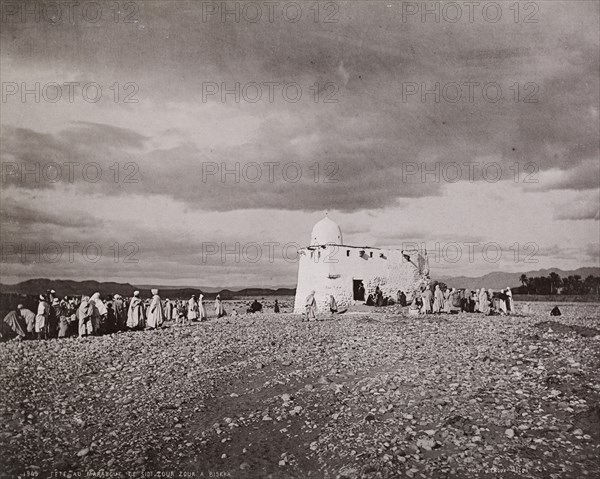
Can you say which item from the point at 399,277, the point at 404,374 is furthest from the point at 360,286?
the point at 404,374

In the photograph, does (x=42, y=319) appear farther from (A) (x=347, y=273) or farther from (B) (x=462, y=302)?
(B) (x=462, y=302)

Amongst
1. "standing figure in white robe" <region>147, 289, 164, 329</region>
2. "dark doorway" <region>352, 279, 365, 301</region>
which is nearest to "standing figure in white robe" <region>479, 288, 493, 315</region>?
"dark doorway" <region>352, 279, 365, 301</region>

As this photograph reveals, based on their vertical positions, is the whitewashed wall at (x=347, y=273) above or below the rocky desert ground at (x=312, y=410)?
above

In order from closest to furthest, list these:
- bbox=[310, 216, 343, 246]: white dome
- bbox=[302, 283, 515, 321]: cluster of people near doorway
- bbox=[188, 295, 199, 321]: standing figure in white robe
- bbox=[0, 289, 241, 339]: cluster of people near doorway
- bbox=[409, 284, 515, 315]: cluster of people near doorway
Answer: bbox=[0, 289, 241, 339]: cluster of people near doorway
bbox=[302, 283, 515, 321]: cluster of people near doorway
bbox=[409, 284, 515, 315]: cluster of people near doorway
bbox=[188, 295, 199, 321]: standing figure in white robe
bbox=[310, 216, 343, 246]: white dome

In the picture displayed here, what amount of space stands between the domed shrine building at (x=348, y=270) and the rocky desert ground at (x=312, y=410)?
11342mm

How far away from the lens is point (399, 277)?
24.2 metres

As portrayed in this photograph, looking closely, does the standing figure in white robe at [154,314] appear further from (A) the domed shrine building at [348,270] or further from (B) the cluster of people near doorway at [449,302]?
(A) the domed shrine building at [348,270]

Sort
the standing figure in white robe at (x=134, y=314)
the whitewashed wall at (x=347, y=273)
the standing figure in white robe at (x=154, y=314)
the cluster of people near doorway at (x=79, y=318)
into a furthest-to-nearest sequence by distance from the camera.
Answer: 1. the whitewashed wall at (x=347, y=273)
2. the standing figure in white robe at (x=154, y=314)
3. the standing figure in white robe at (x=134, y=314)
4. the cluster of people near doorway at (x=79, y=318)

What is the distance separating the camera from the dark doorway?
74.6 feet

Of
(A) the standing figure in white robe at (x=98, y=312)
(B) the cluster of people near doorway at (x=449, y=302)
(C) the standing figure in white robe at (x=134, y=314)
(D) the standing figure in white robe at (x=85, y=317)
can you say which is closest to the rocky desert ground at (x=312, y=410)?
(D) the standing figure in white robe at (x=85, y=317)

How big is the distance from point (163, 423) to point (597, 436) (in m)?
6.34

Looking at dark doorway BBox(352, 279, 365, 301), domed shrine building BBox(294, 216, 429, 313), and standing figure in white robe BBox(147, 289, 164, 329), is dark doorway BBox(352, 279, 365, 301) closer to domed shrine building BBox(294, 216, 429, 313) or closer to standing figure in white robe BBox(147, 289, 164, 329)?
domed shrine building BBox(294, 216, 429, 313)

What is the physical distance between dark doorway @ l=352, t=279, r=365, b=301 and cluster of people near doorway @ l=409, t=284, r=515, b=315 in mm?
3968

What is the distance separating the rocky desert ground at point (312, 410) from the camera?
5840 mm
